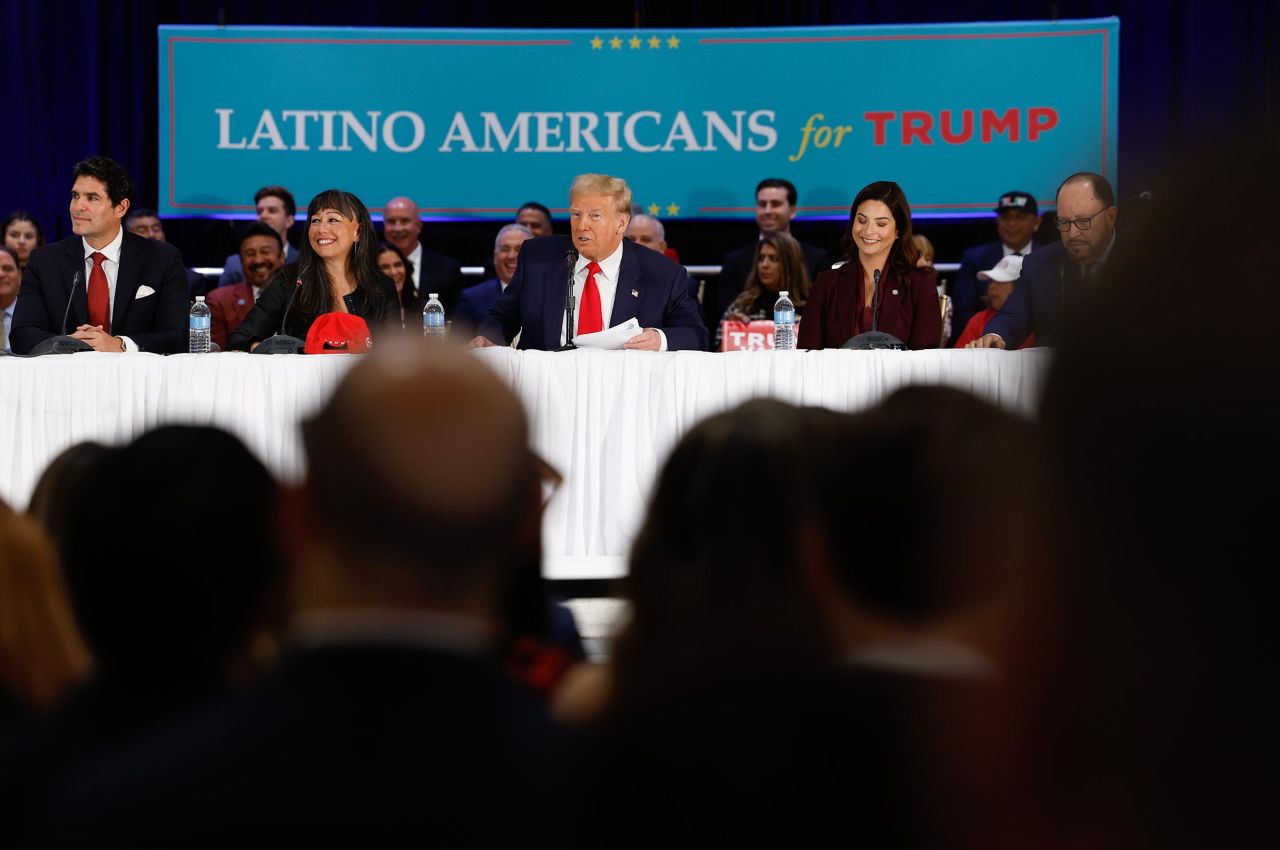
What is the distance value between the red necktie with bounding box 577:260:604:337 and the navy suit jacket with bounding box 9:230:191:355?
4.23 feet

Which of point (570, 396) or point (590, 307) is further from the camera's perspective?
point (590, 307)

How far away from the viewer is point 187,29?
6.48m

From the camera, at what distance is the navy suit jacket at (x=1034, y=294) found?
411 centimetres

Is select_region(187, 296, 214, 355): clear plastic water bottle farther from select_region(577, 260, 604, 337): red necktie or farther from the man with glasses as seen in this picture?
the man with glasses

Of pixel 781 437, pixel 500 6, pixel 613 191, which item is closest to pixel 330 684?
pixel 781 437

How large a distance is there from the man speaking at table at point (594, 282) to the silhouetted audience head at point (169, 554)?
3.29m

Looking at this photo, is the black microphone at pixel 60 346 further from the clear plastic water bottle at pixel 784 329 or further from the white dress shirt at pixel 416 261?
the white dress shirt at pixel 416 261

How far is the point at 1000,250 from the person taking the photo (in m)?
5.95

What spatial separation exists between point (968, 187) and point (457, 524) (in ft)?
19.8

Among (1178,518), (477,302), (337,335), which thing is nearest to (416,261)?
(477,302)

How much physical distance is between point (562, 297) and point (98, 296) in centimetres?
150

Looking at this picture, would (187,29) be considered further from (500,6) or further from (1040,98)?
(1040,98)

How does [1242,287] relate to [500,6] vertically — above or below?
below

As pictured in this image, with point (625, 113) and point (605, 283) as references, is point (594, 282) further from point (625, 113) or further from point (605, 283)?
point (625, 113)
